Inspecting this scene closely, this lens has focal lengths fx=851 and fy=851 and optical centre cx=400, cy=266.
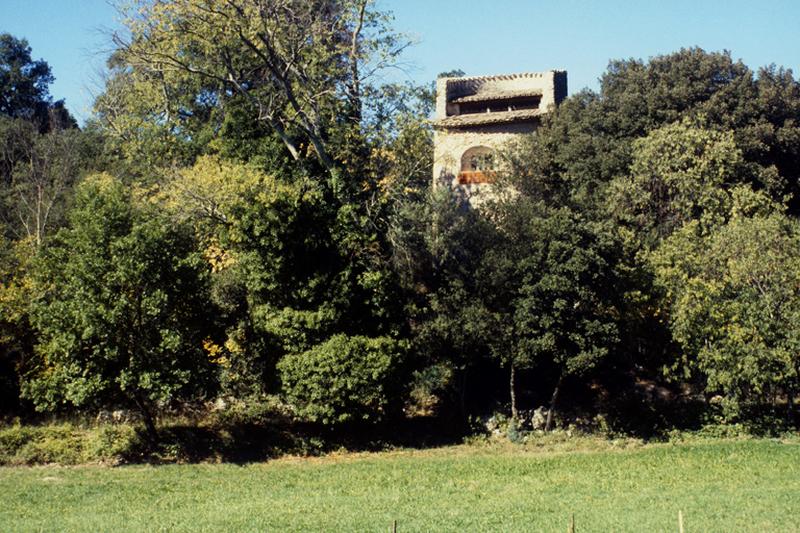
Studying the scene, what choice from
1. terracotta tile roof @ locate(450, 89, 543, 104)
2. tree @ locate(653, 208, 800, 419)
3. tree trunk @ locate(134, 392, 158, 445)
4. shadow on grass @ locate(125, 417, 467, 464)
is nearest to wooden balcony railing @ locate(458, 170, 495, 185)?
terracotta tile roof @ locate(450, 89, 543, 104)

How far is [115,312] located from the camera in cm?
2423

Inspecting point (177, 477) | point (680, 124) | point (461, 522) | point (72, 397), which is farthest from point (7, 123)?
point (461, 522)

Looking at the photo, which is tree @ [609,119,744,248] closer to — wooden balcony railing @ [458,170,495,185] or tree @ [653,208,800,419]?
tree @ [653,208,800,419]

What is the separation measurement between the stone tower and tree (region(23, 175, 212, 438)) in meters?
15.6

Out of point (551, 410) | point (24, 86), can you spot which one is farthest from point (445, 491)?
point (24, 86)

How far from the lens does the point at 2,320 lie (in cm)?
2705

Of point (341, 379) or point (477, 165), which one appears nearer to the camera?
point (341, 379)

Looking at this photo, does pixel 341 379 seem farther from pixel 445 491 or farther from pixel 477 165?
pixel 477 165

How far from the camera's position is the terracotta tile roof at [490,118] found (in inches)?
1576

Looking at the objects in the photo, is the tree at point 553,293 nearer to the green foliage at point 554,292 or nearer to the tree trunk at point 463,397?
the green foliage at point 554,292

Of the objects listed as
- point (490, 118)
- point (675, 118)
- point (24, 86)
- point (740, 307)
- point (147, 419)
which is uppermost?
point (24, 86)

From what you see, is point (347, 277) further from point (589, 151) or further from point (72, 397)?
point (589, 151)

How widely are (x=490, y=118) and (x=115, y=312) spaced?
22.0 m

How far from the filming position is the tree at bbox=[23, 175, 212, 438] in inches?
963
